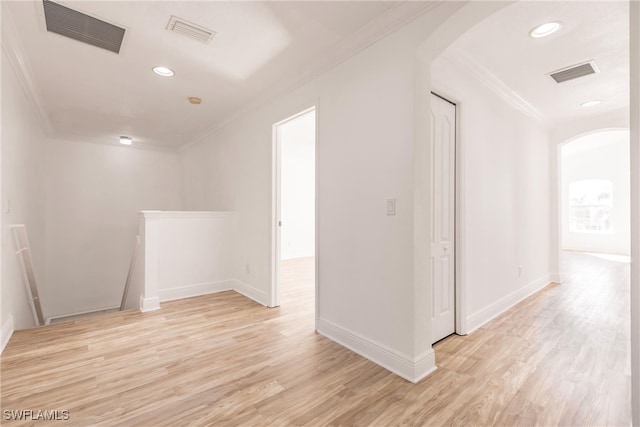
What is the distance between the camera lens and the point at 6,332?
2.55 metres

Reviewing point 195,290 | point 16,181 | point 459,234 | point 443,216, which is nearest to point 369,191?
point 443,216

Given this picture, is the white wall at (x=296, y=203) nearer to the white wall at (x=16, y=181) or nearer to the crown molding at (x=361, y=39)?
the crown molding at (x=361, y=39)

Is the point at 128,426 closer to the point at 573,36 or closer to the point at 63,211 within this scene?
the point at 573,36

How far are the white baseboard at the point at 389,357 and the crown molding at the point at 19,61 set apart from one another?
3488mm

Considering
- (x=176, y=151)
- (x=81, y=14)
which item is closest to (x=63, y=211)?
(x=176, y=151)

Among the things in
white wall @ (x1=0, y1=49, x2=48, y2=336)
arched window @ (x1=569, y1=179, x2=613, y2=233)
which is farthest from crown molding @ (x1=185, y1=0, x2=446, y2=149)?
arched window @ (x1=569, y1=179, x2=613, y2=233)

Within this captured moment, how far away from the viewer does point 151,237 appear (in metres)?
3.46

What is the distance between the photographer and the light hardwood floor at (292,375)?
66.8 inches

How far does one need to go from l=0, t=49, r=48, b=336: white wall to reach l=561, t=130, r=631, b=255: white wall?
1099 centimetres

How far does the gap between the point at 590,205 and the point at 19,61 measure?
12.8 metres

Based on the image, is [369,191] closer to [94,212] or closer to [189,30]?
[189,30]

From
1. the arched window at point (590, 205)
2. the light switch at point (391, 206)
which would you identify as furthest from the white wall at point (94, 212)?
the arched window at point (590, 205)

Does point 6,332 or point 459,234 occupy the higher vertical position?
point 459,234

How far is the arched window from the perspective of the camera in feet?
28.8
